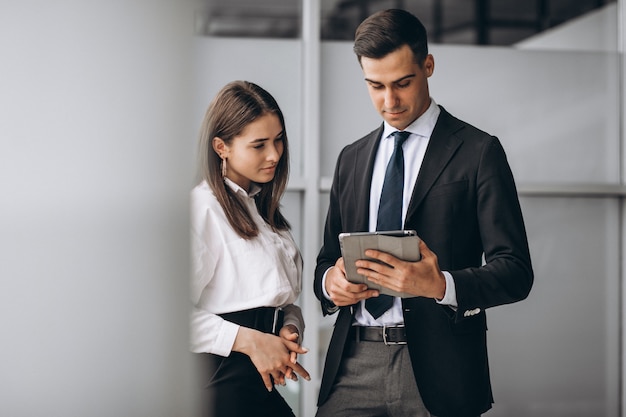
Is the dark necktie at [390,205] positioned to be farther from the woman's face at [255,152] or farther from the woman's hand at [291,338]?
the woman's face at [255,152]

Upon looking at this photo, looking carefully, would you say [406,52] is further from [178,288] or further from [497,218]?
[178,288]

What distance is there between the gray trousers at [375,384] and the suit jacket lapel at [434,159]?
1.25 ft

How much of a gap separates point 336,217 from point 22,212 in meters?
1.69

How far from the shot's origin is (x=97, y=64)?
0.53 meters

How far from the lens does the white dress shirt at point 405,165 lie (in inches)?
78.1

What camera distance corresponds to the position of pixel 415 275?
5.79 ft

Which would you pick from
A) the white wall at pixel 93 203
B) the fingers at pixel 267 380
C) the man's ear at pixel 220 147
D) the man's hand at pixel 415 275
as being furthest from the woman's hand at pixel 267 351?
the white wall at pixel 93 203

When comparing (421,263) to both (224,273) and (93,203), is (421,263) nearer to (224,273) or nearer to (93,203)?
(224,273)

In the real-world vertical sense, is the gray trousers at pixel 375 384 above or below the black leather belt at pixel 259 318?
below

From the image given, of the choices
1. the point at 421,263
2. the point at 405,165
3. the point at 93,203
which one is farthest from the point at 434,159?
the point at 93,203

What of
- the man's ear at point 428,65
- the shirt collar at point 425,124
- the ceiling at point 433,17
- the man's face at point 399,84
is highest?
the ceiling at point 433,17

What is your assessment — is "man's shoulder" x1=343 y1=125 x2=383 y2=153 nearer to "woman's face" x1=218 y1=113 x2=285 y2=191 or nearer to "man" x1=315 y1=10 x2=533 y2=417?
"man" x1=315 y1=10 x2=533 y2=417

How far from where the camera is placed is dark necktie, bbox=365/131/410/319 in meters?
1.97

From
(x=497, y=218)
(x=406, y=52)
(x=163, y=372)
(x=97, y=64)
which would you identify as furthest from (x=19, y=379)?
(x=406, y=52)
